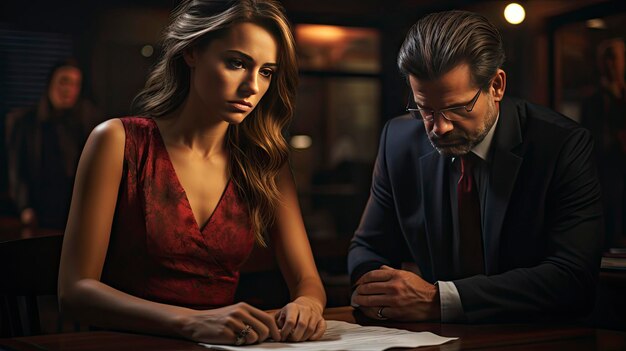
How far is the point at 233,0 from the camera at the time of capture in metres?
2.02

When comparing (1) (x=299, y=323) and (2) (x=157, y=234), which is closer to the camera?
(1) (x=299, y=323)

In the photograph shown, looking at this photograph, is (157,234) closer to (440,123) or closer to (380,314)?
(380,314)

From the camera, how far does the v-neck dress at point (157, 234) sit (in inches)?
78.4

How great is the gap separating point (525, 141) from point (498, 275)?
36 cm

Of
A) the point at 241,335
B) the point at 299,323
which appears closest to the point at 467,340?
the point at 299,323

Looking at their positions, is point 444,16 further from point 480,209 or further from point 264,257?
point 264,257

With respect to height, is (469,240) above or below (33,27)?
below

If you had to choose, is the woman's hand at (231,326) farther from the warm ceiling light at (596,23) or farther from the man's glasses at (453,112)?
the warm ceiling light at (596,23)

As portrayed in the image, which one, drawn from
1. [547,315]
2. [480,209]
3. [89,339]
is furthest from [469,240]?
[89,339]

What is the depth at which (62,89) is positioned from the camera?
5.35m

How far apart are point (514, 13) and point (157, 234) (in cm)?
428

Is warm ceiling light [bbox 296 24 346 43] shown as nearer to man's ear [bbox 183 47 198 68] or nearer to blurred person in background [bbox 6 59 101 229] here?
blurred person in background [bbox 6 59 101 229]

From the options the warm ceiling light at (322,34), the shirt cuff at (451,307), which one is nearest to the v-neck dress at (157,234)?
the shirt cuff at (451,307)

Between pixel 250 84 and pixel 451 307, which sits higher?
pixel 250 84
